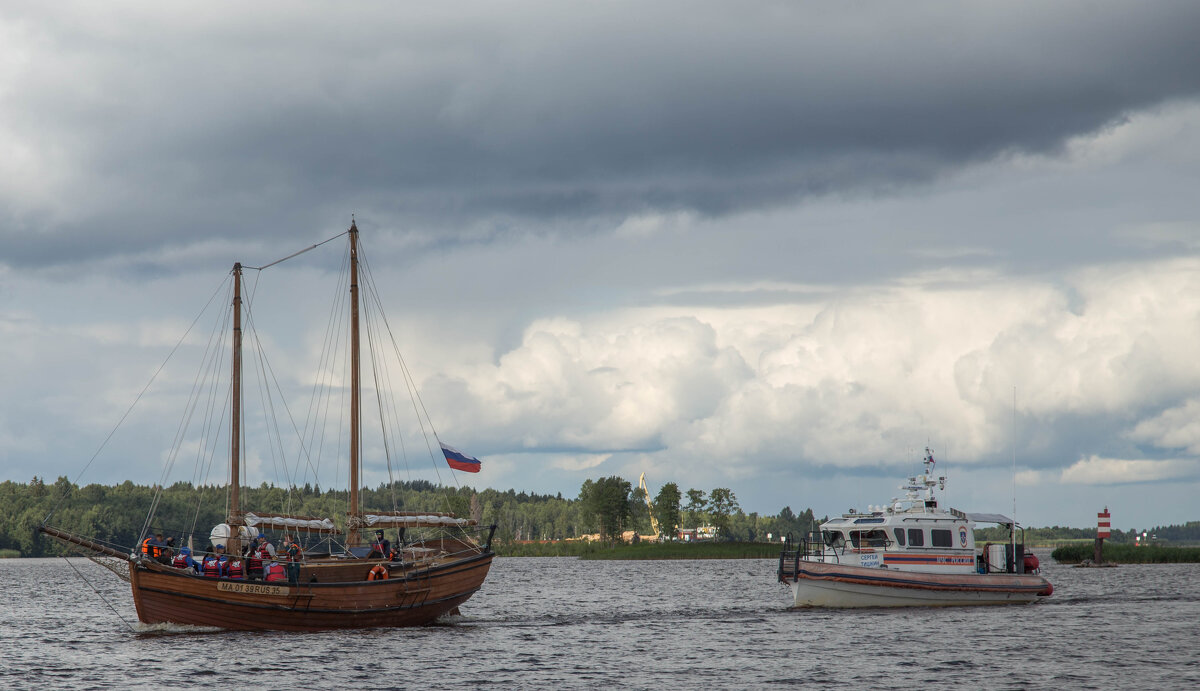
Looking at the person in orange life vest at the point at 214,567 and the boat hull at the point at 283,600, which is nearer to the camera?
the boat hull at the point at 283,600

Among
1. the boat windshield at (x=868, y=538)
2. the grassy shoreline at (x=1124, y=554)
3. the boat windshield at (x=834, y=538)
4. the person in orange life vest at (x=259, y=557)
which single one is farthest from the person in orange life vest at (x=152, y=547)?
the grassy shoreline at (x=1124, y=554)

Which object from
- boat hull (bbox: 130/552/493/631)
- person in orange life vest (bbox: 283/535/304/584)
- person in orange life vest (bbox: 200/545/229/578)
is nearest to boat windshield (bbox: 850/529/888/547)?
boat hull (bbox: 130/552/493/631)

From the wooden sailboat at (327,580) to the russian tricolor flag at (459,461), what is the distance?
2.79 meters

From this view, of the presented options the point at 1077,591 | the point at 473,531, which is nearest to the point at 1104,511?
the point at 1077,591

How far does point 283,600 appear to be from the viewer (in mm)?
50219

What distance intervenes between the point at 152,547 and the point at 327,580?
7.76 meters

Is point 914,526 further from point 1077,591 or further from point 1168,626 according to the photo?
point 1077,591

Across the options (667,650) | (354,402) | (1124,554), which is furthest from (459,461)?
(1124,554)

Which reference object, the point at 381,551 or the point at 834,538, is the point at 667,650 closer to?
the point at 381,551

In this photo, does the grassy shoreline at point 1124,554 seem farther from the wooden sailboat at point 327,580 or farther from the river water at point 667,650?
the wooden sailboat at point 327,580

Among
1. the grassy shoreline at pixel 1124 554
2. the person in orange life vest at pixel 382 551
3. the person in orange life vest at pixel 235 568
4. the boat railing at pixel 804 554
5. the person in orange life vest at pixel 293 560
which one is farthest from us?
the grassy shoreline at pixel 1124 554

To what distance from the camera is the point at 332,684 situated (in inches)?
1522

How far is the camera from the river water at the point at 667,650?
39531mm

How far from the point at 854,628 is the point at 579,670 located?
16.7 metres
